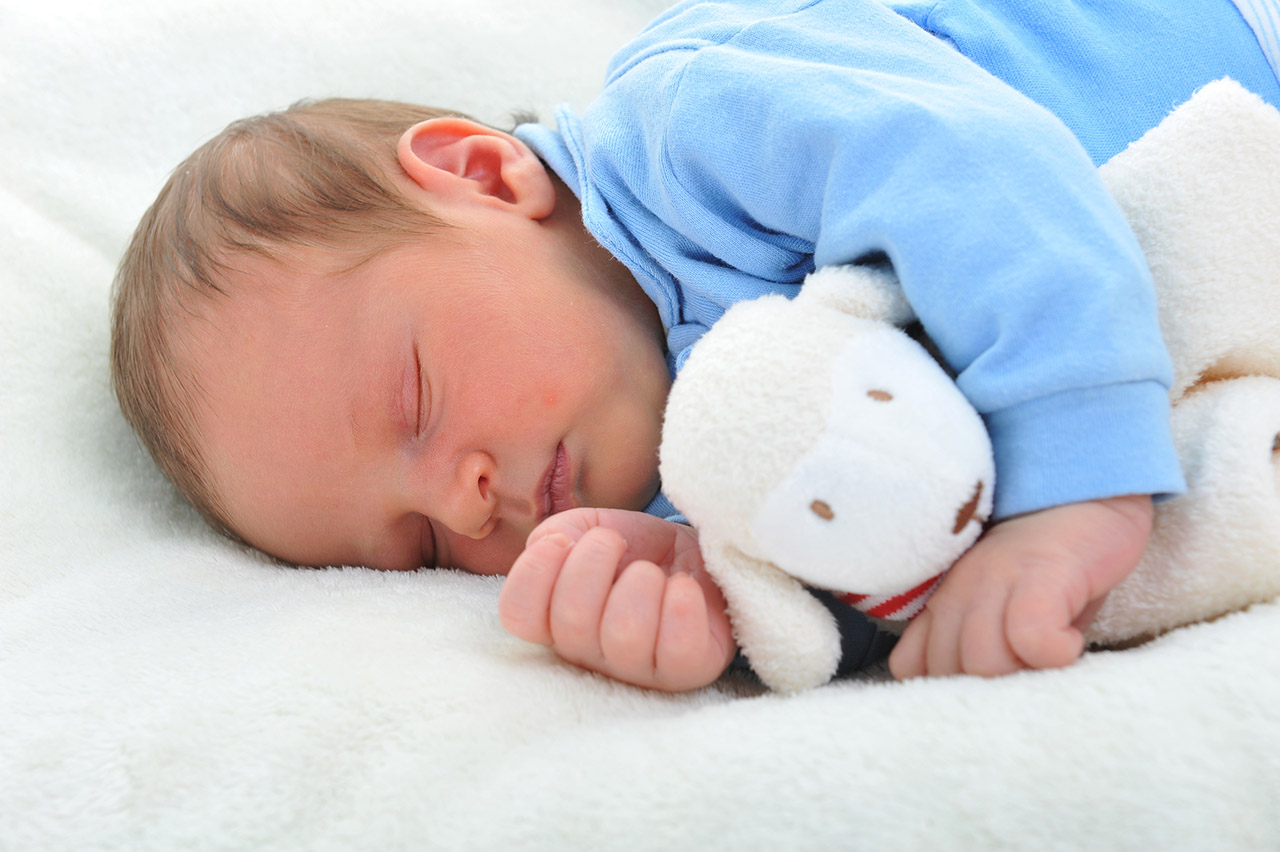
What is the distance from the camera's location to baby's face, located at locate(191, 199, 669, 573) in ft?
3.00

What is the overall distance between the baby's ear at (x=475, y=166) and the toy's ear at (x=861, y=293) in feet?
1.53

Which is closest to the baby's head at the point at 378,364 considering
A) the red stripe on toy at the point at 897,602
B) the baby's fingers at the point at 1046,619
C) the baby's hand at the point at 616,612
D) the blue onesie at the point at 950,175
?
the blue onesie at the point at 950,175

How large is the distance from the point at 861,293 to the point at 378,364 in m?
0.47

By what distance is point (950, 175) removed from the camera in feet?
2.35

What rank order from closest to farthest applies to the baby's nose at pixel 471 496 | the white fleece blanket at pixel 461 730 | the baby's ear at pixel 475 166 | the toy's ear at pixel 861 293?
the white fleece blanket at pixel 461 730
the toy's ear at pixel 861 293
the baby's nose at pixel 471 496
the baby's ear at pixel 475 166

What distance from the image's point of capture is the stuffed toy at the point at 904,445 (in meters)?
0.58

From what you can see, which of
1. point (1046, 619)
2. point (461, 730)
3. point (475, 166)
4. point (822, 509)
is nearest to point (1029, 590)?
point (1046, 619)

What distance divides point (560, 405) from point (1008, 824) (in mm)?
562

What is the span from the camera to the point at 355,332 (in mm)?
929

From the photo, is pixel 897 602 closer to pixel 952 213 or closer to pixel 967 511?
pixel 967 511

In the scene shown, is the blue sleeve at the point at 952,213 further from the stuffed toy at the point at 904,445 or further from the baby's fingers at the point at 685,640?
the baby's fingers at the point at 685,640

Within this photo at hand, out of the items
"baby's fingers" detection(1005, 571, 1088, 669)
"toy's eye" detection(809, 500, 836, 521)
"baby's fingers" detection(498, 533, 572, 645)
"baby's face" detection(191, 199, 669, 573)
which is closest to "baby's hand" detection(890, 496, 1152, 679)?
"baby's fingers" detection(1005, 571, 1088, 669)

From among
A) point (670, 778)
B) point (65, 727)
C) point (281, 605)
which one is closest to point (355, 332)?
point (281, 605)

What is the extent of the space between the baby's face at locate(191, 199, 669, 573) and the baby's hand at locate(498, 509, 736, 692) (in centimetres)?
23
